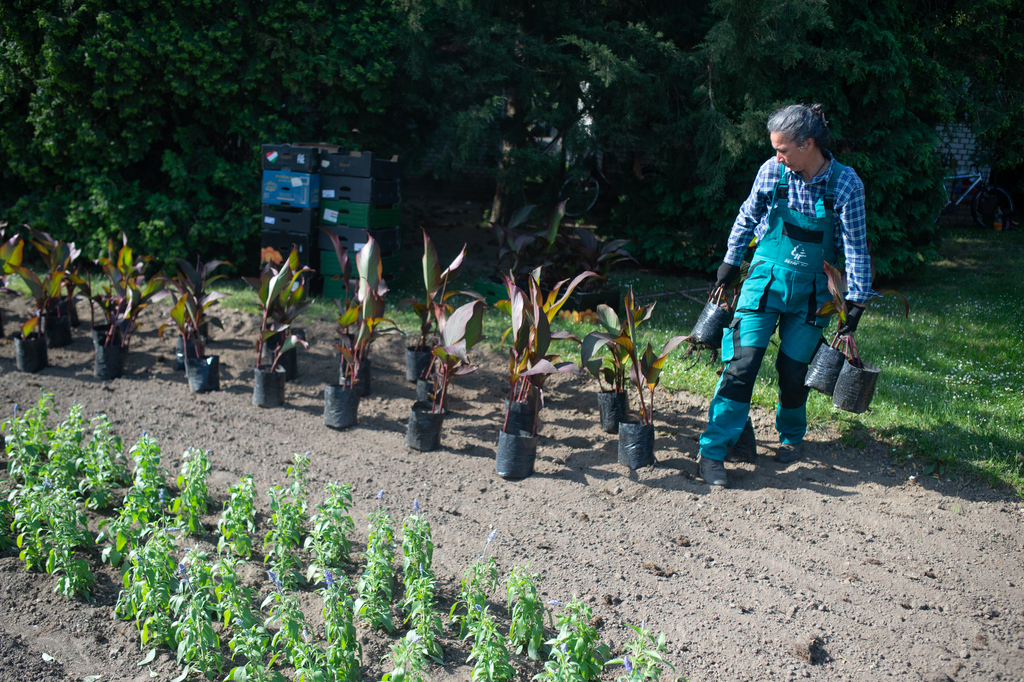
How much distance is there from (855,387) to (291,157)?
215 inches

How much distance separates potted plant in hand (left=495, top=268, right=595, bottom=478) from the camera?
12.3 ft

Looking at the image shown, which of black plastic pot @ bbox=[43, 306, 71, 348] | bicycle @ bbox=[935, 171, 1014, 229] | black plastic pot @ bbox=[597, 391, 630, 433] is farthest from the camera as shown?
bicycle @ bbox=[935, 171, 1014, 229]

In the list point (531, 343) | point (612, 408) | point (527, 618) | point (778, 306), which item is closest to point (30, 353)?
point (531, 343)

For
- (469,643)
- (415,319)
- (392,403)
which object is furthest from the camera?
(415,319)

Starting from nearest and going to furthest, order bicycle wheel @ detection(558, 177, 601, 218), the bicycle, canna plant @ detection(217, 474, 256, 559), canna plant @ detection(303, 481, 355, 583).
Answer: canna plant @ detection(303, 481, 355, 583) → canna plant @ detection(217, 474, 256, 559) → bicycle wheel @ detection(558, 177, 601, 218) → the bicycle

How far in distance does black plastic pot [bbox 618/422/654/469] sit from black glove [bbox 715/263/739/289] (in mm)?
856

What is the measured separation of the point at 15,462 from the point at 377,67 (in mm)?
5144

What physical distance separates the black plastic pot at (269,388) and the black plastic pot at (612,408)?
2.08 m

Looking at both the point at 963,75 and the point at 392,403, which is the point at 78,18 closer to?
the point at 392,403

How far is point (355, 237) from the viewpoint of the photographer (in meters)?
6.92

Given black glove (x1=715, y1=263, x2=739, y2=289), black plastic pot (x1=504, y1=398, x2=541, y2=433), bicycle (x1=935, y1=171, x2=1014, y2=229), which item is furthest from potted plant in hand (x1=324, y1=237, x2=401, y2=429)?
bicycle (x1=935, y1=171, x2=1014, y2=229)

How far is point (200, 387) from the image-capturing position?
4.79 m

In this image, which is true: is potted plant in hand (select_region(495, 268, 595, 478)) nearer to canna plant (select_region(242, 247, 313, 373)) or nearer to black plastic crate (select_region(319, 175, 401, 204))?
canna plant (select_region(242, 247, 313, 373))

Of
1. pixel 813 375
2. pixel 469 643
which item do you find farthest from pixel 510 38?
pixel 469 643
